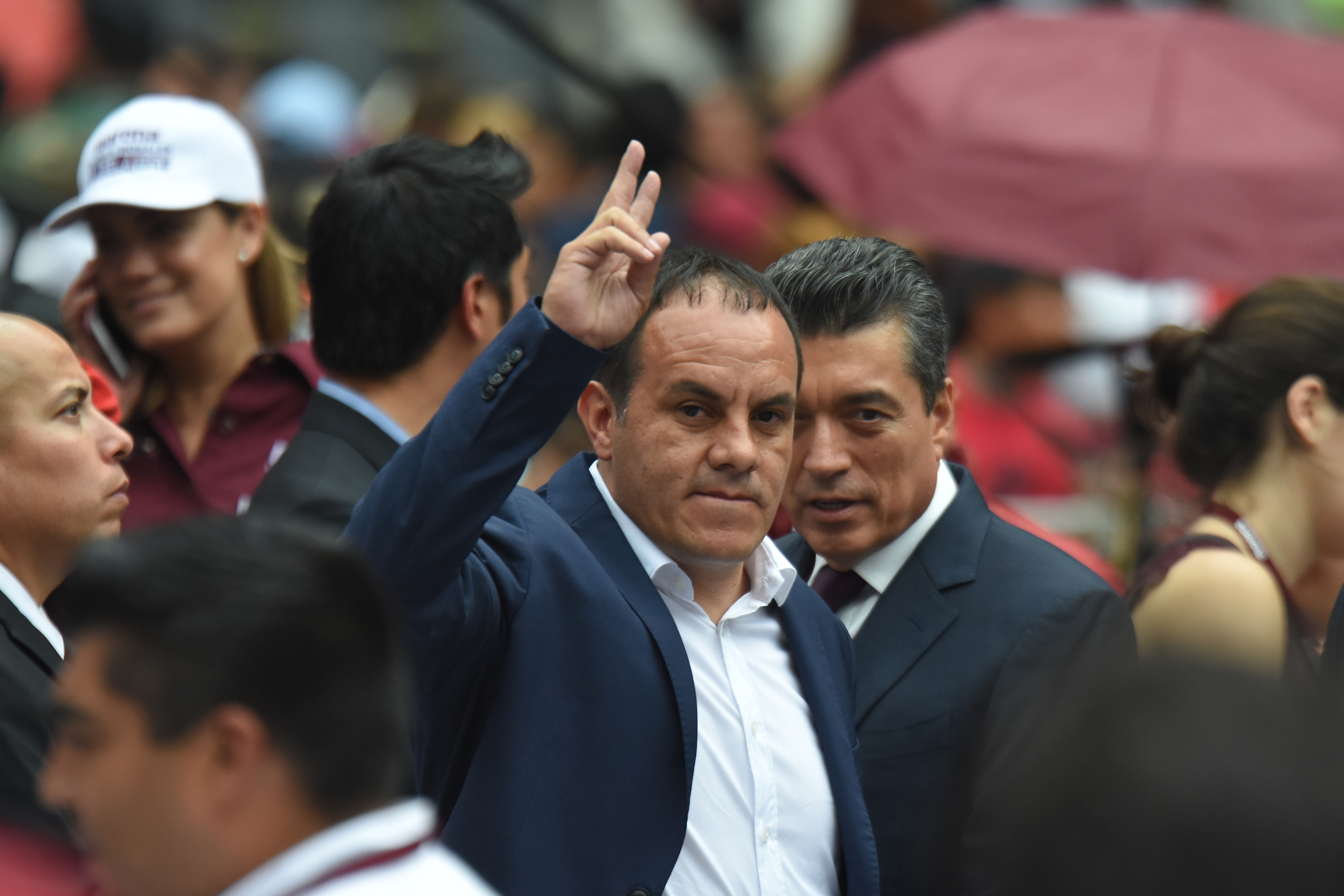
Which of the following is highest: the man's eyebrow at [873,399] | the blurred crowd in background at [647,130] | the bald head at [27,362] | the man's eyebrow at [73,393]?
the man's eyebrow at [873,399]

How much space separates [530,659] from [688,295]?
0.70 meters

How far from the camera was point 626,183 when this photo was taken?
→ 2.53 metres

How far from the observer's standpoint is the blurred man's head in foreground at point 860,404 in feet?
10.8

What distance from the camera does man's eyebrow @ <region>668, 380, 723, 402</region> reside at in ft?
9.11

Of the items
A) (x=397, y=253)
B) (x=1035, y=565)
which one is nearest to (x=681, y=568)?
(x=1035, y=565)

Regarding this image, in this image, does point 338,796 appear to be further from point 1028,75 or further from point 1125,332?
point 1125,332

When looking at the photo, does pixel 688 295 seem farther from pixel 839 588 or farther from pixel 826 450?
pixel 839 588

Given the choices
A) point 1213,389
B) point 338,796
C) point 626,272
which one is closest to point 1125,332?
point 1213,389

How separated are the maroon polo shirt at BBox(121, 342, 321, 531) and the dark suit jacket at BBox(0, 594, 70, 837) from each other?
46.2 inches

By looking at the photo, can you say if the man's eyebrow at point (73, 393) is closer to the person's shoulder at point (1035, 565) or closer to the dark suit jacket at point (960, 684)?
the dark suit jacket at point (960, 684)

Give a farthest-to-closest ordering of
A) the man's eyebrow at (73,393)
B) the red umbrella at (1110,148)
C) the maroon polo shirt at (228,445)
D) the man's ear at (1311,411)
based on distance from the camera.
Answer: the red umbrella at (1110,148), the maroon polo shirt at (228,445), the man's ear at (1311,411), the man's eyebrow at (73,393)

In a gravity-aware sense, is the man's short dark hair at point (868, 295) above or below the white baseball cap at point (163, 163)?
above

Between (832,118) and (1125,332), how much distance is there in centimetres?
240

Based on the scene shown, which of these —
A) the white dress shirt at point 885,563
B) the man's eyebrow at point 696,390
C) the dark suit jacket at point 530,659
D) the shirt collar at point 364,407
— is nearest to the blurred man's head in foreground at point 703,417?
the man's eyebrow at point 696,390
